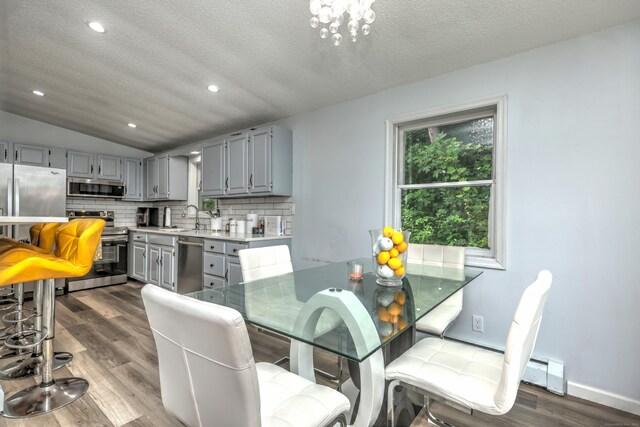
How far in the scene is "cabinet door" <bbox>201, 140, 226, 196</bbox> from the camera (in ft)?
13.3

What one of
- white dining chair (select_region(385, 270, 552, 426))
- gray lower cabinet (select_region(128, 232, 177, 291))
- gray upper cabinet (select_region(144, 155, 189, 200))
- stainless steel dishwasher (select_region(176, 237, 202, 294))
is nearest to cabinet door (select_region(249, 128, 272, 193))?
Answer: stainless steel dishwasher (select_region(176, 237, 202, 294))

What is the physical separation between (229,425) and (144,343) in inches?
91.2

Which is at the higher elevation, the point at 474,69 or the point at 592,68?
the point at 474,69

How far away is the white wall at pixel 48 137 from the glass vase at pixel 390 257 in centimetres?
551

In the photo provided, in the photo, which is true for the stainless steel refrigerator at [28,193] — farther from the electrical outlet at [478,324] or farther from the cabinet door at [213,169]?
the electrical outlet at [478,324]

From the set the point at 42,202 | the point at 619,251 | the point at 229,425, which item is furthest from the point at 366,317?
the point at 42,202

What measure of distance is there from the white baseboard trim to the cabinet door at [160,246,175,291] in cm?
426

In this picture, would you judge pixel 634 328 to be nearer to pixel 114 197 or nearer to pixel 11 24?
pixel 11 24

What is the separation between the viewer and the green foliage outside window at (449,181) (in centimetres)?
246

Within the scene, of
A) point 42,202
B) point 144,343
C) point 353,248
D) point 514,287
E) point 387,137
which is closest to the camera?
point 514,287

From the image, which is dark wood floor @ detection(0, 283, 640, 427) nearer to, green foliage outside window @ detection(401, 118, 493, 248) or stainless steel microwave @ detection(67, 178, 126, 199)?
green foliage outside window @ detection(401, 118, 493, 248)

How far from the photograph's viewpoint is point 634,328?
5.96 feet

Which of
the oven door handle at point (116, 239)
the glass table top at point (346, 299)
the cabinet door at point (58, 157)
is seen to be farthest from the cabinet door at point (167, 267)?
the glass table top at point (346, 299)

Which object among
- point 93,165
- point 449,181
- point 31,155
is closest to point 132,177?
point 93,165
